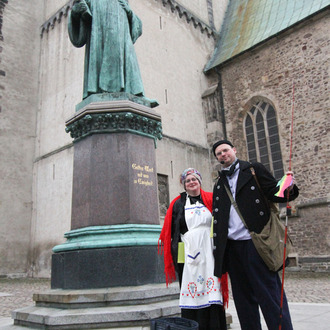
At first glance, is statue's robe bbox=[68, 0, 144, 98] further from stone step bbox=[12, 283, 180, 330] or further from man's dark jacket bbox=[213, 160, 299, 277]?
man's dark jacket bbox=[213, 160, 299, 277]

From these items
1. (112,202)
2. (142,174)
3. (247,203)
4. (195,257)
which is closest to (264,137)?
(142,174)

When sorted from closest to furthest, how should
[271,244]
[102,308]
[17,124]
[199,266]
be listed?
1. [271,244]
2. [199,266]
3. [102,308]
4. [17,124]

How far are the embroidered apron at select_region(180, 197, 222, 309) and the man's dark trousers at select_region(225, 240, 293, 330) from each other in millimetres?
189

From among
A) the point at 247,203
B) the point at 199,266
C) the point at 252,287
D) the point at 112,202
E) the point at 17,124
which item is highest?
the point at 17,124

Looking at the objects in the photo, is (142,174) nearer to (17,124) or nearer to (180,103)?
(180,103)

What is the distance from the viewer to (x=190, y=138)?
49.5 feet

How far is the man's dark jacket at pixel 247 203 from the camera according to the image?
2264 millimetres

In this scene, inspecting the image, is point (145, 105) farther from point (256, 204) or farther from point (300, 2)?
point (300, 2)

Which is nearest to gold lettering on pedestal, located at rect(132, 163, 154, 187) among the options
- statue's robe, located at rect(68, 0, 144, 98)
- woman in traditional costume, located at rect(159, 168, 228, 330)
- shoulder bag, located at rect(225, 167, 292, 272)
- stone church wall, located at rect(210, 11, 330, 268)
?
statue's robe, located at rect(68, 0, 144, 98)

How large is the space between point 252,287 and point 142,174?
227 cm

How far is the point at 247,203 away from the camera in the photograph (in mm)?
2332

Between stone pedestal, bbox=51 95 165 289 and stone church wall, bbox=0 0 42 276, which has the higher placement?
stone church wall, bbox=0 0 42 276

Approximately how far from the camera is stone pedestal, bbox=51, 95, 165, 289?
3725 millimetres

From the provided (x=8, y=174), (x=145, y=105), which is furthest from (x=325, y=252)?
(x=8, y=174)
